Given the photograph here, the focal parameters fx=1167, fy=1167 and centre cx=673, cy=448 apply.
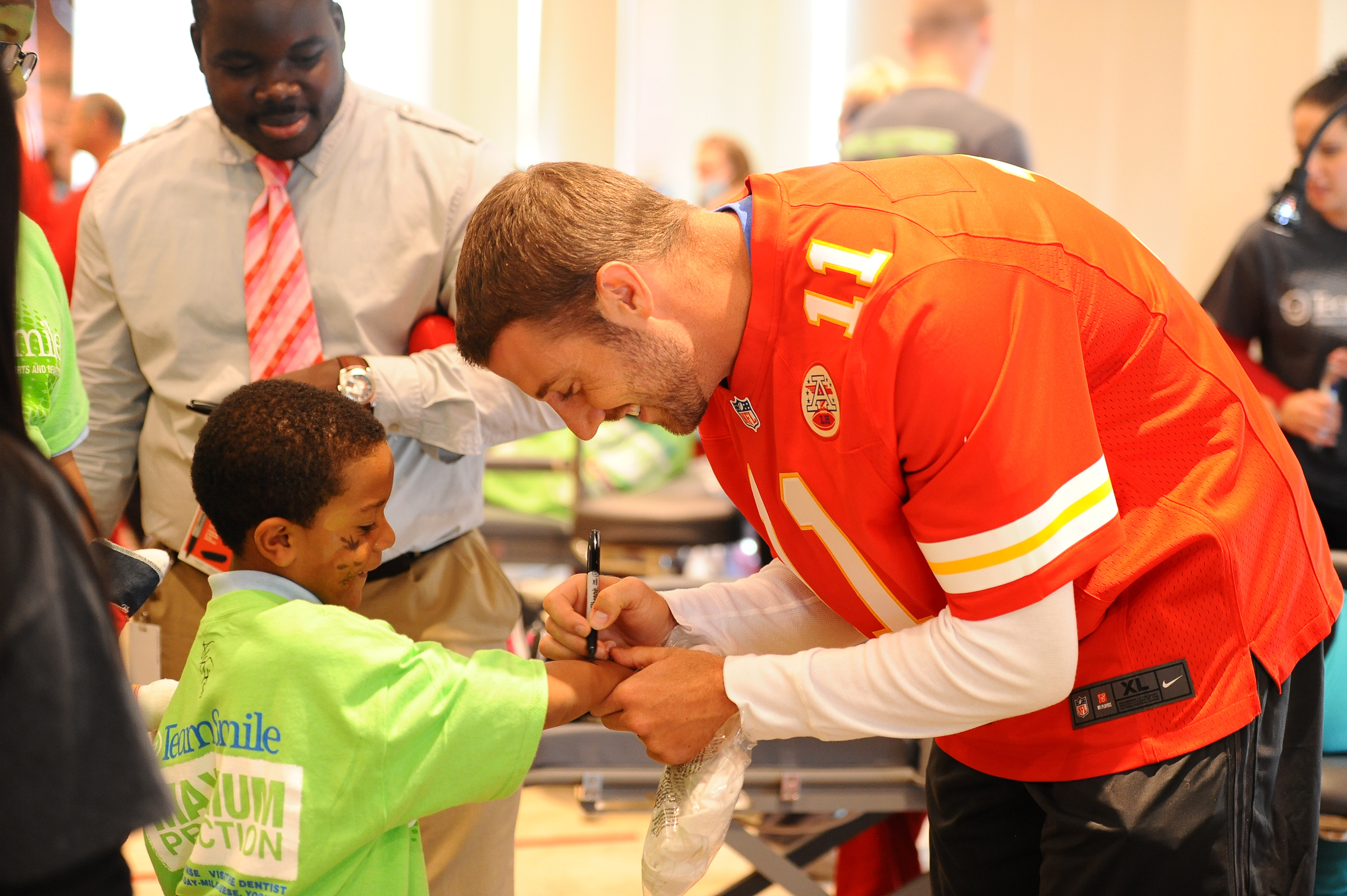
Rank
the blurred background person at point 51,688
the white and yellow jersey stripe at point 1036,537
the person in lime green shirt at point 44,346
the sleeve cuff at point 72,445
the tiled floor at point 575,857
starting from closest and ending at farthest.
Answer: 1. the blurred background person at point 51,688
2. the white and yellow jersey stripe at point 1036,537
3. the person in lime green shirt at point 44,346
4. the sleeve cuff at point 72,445
5. the tiled floor at point 575,857

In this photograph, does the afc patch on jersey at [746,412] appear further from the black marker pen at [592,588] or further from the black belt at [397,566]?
the black belt at [397,566]

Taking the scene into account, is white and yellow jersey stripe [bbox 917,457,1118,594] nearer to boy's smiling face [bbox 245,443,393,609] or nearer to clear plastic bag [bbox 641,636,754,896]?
clear plastic bag [bbox 641,636,754,896]

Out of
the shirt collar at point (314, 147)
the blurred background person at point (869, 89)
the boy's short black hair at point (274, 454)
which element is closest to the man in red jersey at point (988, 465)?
the boy's short black hair at point (274, 454)

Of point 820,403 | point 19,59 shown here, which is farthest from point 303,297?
point 820,403

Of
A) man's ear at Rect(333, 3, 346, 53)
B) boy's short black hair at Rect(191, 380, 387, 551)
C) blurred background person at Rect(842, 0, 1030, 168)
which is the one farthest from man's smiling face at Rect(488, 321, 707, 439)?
blurred background person at Rect(842, 0, 1030, 168)

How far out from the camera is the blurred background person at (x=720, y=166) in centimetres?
584

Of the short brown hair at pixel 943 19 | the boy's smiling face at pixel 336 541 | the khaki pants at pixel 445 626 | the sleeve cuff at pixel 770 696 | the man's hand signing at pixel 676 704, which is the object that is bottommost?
the khaki pants at pixel 445 626

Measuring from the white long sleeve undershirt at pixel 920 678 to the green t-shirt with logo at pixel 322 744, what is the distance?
0.26 m

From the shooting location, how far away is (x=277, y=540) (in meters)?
1.37

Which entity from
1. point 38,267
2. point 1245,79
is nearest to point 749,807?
point 38,267

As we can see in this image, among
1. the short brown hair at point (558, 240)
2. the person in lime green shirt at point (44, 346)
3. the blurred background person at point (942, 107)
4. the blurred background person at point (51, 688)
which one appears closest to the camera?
the blurred background person at point (51, 688)

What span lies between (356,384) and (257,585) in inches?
14.6

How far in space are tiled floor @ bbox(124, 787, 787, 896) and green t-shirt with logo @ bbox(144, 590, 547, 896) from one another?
1.64 metres

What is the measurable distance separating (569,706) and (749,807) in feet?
3.11
